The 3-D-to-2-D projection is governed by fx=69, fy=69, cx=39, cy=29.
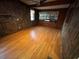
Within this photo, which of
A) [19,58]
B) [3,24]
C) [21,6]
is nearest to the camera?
[19,58]

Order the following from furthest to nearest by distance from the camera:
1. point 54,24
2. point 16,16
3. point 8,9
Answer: point 54,24
point 16,16
point 8,9

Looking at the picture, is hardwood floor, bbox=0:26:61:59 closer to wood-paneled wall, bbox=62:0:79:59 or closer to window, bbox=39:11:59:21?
wood-paneled wall, bbox=62:0:79:59

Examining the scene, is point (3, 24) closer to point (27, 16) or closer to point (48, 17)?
point (27, 16)

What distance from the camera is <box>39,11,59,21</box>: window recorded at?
6514 millimetres

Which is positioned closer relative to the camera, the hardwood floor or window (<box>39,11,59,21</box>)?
the hardwood floor

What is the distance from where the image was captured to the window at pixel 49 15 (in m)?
6.51

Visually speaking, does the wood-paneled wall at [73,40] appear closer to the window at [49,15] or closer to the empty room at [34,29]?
the empty room at [34,29]

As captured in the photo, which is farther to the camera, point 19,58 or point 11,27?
point 11,27

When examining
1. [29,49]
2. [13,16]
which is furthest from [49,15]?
[29,49]

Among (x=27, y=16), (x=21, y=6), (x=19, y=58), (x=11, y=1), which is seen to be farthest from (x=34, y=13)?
(x=19, y=58)

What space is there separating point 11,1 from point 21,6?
40.2 inches

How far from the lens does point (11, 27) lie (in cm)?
459

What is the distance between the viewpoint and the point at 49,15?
22.6 ft

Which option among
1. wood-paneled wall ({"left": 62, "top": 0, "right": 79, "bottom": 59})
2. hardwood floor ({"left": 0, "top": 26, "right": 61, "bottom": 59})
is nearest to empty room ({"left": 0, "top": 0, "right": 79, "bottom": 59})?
A: hardwood floor ({"left": 0, "top": 26, "right": 61, "bottom": 59})
